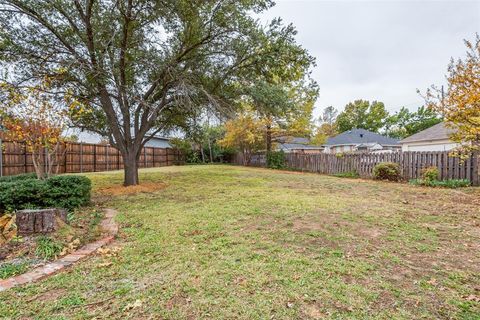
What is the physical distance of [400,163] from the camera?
11461 mm

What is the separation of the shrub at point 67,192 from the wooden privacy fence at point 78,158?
11.4 ft

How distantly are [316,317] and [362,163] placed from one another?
12903 millimetres

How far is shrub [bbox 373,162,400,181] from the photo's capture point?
11.1 m

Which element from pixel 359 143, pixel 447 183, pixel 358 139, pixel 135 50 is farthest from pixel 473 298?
pixel 358 139

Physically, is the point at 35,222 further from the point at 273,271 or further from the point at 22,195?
the point at 273,271

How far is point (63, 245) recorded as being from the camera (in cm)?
337

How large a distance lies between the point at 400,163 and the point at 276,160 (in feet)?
34.6

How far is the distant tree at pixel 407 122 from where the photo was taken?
107 feet

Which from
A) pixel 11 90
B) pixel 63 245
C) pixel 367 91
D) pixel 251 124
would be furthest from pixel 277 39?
pixel 367 91

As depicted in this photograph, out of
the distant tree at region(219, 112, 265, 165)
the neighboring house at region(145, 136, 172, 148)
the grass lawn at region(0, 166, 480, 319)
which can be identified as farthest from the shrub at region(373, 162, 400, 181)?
the neighboring house at region(145, 136, 172, 148)

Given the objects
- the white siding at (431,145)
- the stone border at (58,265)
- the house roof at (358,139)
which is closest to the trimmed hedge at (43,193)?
the stone border at (58,265)

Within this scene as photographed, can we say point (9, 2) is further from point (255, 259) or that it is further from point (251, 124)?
point (251, 124)

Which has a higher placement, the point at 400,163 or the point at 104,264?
the point at 400,163

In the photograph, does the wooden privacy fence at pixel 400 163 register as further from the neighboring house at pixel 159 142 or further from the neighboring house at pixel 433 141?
the neighboring house at pixel 159 142
